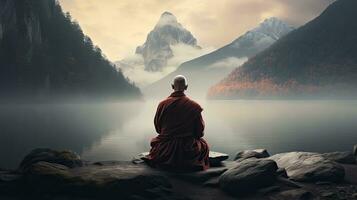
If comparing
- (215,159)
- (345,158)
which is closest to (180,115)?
(215,159)

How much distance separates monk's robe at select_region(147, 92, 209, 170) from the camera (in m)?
11.3

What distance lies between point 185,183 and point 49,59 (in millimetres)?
116662

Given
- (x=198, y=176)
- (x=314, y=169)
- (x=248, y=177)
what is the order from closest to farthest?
Result: (x=248, y=177)
(x=198, y=176)
(x=314, y=169)

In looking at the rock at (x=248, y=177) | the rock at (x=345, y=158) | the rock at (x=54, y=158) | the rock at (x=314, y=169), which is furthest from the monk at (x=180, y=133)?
the rock at (x=345, y=158)

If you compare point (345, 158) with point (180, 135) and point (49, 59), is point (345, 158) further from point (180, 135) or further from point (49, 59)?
point (49, 59)

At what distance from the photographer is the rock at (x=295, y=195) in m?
9.91

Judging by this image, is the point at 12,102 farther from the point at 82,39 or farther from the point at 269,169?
the point at 269,169

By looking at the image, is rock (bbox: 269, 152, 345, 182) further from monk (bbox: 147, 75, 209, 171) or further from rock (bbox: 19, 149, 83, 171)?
rock (bbox: 19, 149, 83, 171)

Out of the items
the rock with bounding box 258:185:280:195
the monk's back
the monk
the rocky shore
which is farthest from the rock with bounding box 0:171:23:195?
the rock with bounding box 258:185:280:195

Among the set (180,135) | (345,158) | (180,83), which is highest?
(180,83)

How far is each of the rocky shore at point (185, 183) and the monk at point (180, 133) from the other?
349 millimetres

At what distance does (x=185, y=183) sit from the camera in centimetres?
1098

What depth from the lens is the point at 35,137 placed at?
3488cm

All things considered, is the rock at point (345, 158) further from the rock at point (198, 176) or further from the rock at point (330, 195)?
the rock at point (198, 176)
